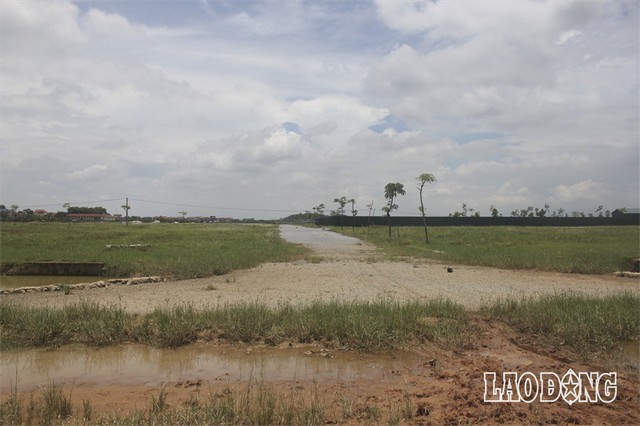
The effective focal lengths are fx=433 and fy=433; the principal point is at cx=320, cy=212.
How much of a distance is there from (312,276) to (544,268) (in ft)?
29.2

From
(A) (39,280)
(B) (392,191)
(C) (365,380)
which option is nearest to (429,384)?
(C) (365,380)

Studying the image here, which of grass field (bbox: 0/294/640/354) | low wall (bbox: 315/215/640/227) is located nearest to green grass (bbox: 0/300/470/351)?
grass field (bbox: 0/294/640/354)

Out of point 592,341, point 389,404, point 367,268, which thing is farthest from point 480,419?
point 367,268

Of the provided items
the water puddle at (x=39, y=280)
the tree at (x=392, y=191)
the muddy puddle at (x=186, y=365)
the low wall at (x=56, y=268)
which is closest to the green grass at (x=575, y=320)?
the muddy puddle at (x=186, y=365)

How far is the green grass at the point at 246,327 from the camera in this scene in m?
6.95

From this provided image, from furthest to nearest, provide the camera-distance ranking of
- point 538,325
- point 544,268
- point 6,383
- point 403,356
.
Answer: point 544,268
point 538,325
point 403,356
point 6,383

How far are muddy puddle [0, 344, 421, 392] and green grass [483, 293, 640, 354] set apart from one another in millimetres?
2400

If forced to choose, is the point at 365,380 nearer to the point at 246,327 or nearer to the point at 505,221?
the point at 246,327

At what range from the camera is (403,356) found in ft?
21.1

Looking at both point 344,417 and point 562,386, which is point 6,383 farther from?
point 562,386

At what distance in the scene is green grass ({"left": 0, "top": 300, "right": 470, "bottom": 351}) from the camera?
695 centimetres

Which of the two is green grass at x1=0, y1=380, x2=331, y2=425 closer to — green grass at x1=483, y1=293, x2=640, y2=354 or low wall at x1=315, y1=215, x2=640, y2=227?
green grass at x1=483, y1=293, x2=640, y2=354

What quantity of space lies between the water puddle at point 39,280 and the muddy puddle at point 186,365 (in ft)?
28.4

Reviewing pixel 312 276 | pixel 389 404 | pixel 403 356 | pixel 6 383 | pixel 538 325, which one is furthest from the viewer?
pixel 312 276
